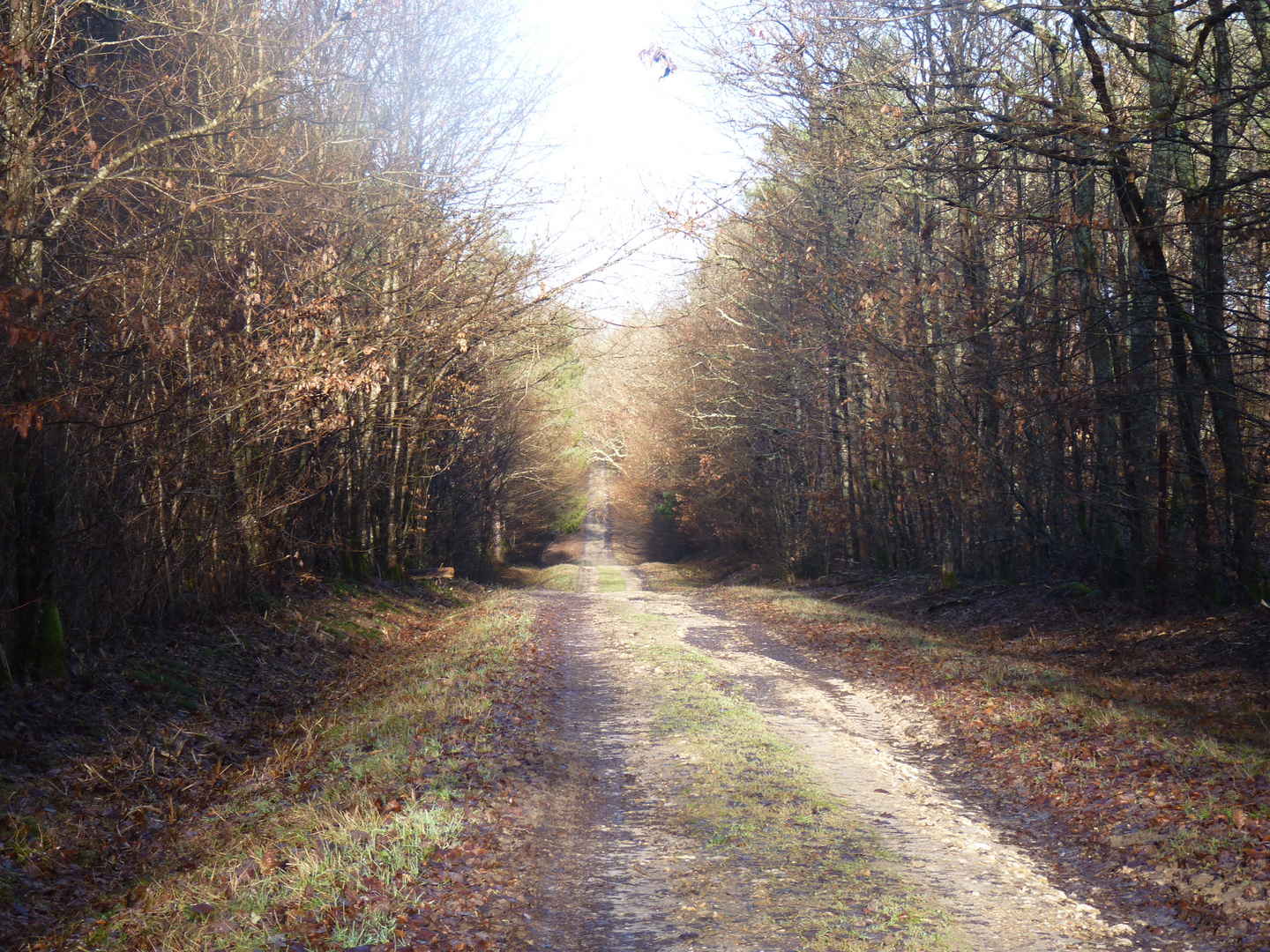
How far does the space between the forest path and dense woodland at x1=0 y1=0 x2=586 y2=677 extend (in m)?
4.85

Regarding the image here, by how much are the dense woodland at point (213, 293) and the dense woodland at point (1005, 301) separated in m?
5.00

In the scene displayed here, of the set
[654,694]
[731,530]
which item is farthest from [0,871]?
[731,530]

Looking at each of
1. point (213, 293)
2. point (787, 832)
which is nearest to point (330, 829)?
point (787, 832)

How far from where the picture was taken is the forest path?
5.00 meters

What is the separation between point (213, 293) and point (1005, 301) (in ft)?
35.2

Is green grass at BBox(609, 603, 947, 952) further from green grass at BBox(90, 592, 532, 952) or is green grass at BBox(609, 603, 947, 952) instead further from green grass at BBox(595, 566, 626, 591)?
green grass at BBox(595, 566, 626, 591)

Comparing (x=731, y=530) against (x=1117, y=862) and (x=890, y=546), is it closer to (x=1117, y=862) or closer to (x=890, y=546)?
(x=890, y=546)

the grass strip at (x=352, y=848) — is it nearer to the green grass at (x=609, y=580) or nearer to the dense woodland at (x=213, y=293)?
the dense woodland at (x=213, y=293)

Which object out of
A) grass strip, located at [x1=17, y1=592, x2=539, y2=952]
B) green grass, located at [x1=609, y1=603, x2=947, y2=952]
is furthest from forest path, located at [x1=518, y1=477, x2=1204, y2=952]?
grass strip, located at [x1=17, y1=592, x2=539, y2=952]

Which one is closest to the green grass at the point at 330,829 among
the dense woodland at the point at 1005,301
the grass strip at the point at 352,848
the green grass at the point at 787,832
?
the grass strip at the point at 352,848

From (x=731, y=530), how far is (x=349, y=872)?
105 feet

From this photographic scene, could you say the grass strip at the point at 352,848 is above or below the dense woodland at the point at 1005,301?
below

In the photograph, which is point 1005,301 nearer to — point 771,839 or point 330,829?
point 771,839

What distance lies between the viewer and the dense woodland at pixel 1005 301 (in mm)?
10242
